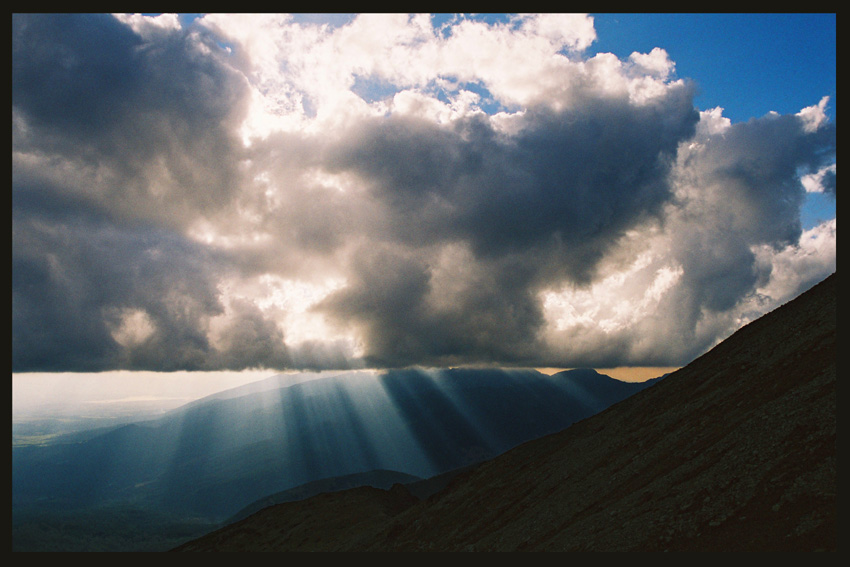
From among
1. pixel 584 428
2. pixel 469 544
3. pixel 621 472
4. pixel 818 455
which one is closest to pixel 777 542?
pixel 818 455

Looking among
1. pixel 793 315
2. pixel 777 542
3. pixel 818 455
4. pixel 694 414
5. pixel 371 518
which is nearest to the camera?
pixel 777 542

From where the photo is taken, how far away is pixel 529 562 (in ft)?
96.1

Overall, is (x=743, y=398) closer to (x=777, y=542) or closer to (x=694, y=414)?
(x=694, y=414)

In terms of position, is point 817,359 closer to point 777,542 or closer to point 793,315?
point 793,315

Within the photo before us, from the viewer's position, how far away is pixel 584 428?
6806cm

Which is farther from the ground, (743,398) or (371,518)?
(743,398)

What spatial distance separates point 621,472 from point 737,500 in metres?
15.2

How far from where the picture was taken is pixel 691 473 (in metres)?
32.0

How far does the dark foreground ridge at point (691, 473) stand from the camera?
2492 centimetres

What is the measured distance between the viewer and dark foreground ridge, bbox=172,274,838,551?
81.8 ft

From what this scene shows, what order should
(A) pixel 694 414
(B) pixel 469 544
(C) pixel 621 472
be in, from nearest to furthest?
1. (C) pixel 621 472
2. (A) pixel 694 414
3. (B) pixel 469 544
